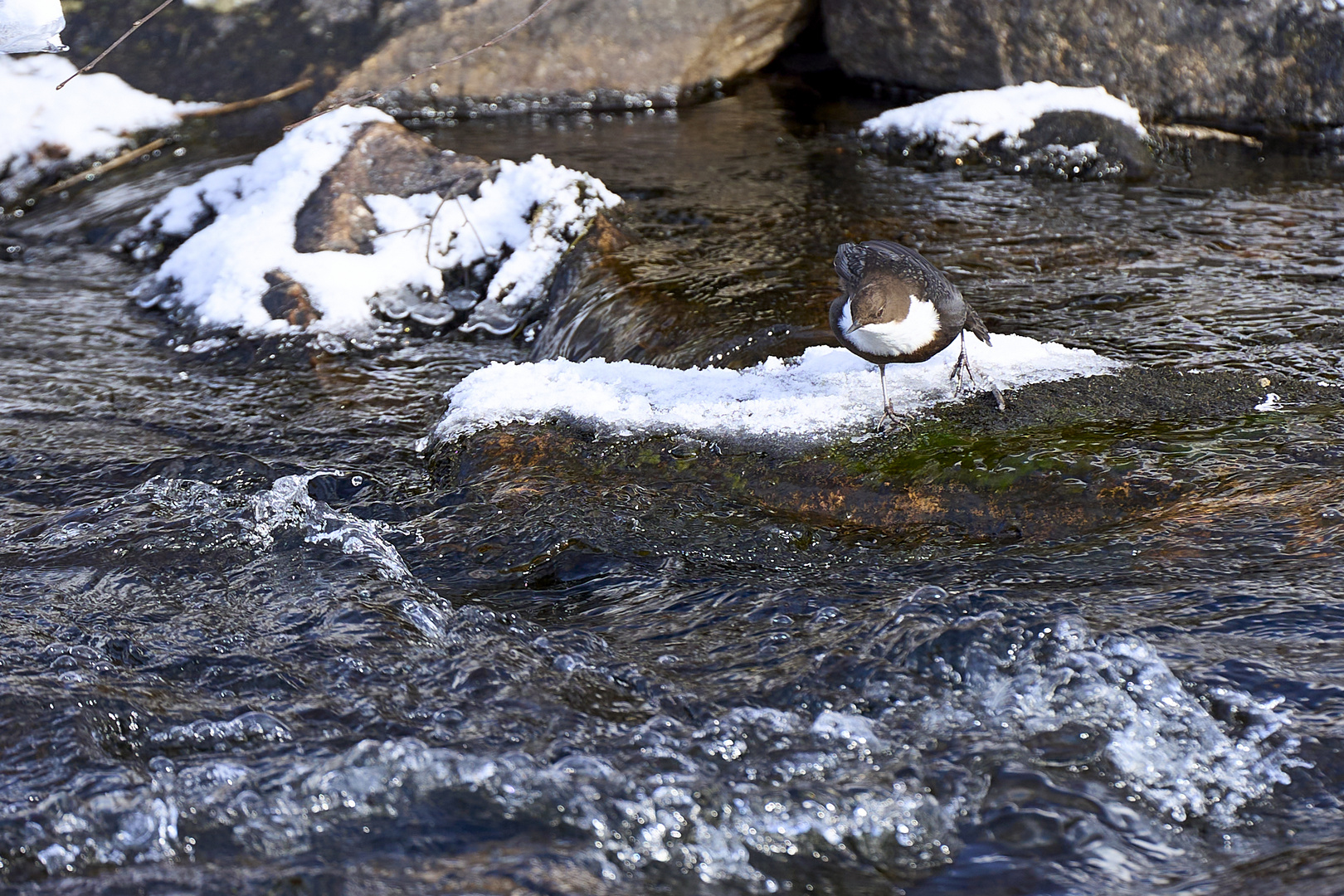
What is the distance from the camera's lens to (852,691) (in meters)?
2.88

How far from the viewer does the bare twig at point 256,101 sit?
8969 millimetres

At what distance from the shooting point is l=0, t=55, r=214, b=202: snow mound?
8.30m

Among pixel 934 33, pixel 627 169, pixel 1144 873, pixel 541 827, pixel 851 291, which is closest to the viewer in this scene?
pixel 1144 873

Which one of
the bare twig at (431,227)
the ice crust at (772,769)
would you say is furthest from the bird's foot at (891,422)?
the bare twig at (431,227)

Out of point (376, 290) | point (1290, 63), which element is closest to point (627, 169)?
point (376, 290)

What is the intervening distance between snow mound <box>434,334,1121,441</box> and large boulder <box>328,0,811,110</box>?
207 inches

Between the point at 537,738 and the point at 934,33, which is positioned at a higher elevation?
the point at 934,33

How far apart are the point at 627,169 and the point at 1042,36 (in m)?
3.23

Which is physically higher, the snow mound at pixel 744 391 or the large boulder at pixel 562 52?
the large boulder at pixel 562 52

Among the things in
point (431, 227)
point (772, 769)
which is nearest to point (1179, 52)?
point (431, 227)

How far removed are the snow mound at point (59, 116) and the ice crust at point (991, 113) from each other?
5.43 m

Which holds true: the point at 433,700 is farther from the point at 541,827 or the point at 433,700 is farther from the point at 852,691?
the point at 852,691

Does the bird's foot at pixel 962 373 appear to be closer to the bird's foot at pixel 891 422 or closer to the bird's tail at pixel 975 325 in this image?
the bird's tail at pixel 975 325

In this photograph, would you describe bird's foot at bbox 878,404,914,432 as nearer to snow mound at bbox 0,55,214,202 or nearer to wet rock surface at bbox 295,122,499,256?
wet rock surface at bbox 295,122,499,256
